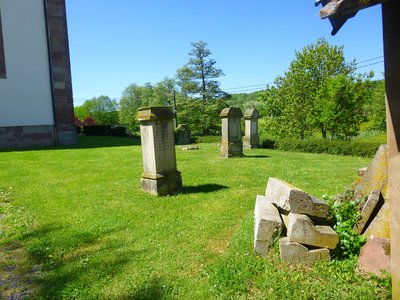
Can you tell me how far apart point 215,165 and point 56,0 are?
17.1m

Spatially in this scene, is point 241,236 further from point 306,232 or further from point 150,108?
point 150,108

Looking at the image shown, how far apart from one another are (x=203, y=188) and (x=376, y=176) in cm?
445

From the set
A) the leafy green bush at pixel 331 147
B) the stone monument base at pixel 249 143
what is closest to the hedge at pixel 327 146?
the leafy green bush at pixel 331 147

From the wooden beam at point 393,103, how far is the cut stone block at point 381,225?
765 mm

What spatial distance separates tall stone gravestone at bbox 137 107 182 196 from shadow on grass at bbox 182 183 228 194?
293 millimetres

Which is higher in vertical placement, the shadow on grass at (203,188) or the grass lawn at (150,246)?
the shadow on grass at (203,188)

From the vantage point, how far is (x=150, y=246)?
4.62m

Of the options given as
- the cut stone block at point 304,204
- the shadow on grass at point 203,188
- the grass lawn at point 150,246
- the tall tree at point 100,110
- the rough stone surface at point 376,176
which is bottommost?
the grass lawn at point 150,246

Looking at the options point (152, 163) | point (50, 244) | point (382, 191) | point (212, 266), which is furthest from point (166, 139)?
point (382, 191)

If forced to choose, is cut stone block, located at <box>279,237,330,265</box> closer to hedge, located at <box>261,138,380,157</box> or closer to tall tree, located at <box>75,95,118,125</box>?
hedge, located at <box>261,138,380,157</box>

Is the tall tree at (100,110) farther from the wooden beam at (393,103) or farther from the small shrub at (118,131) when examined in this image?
the wooden beam at (393,103)

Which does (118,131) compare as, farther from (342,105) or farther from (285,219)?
(285,219)

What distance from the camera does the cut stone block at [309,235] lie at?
3.71 m

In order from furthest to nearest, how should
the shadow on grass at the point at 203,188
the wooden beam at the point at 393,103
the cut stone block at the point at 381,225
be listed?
the shadow on grass at the point at 203,188 < the cut stone block at the point at 381,225 < the wooden beam at the point at 393,103
